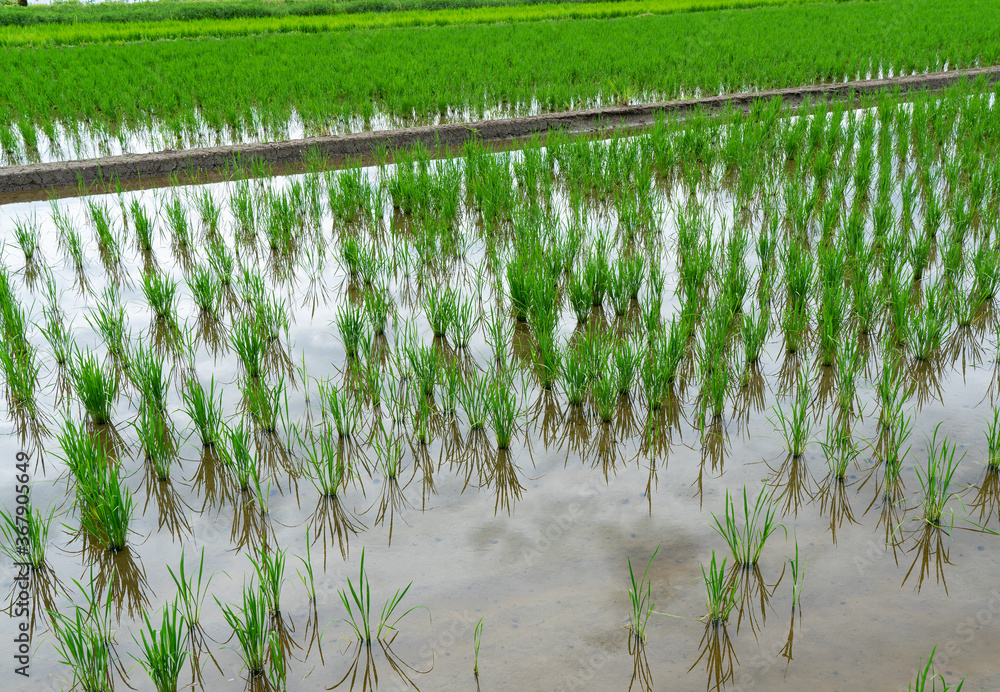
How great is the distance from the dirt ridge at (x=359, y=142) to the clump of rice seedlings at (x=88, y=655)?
12.2 feet

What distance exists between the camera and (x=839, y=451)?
6.41ft

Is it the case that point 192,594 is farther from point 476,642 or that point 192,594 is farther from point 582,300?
point 582,300

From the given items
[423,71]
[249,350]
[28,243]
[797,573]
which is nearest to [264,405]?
[249,350]

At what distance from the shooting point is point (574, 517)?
1.79 metres

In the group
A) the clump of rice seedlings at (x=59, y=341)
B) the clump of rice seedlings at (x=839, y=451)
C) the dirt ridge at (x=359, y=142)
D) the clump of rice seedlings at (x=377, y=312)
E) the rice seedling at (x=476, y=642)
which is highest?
the dirt ridge at (x=359, y=142)

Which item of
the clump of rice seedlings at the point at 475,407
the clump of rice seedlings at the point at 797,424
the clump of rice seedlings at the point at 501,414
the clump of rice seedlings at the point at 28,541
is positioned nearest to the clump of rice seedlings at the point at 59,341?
the clump of rice seedlings at the point at 28,541

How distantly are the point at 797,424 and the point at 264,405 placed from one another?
4.92ft

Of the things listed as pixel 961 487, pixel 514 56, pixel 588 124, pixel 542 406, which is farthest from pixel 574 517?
pixel 514 56

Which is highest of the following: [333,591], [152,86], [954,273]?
[152,86]

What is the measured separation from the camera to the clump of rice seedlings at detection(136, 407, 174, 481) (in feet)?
6.32

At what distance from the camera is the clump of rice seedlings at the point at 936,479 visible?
1708 mm

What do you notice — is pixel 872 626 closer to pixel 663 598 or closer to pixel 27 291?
pixel 663 598

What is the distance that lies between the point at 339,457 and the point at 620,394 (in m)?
0.86

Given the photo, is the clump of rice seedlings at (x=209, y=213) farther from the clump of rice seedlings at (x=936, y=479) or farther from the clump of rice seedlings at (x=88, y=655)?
the clump of rice seedlings at (x=936, y=479)
